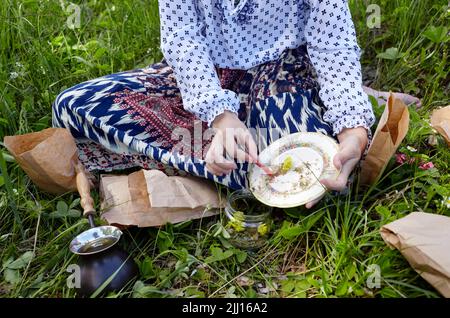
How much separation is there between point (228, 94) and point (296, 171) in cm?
28

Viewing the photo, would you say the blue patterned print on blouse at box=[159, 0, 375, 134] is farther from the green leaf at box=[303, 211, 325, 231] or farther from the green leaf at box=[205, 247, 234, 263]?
the green leaf at box=[205, 247, 234, 263]

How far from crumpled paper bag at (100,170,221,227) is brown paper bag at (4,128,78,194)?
110mm

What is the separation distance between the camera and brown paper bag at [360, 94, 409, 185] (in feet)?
4.38

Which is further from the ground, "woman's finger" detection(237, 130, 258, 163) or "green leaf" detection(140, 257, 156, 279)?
"woman's finger" detection(237, 130, 258, 163)

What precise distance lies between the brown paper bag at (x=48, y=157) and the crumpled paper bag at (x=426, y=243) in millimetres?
877

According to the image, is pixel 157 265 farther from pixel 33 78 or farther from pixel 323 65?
pixel 33 78

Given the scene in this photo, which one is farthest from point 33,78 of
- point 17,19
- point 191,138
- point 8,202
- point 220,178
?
point 220,178

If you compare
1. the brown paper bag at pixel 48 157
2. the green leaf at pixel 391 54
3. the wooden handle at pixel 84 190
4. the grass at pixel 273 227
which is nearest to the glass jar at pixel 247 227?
the grass at pixel 273 227

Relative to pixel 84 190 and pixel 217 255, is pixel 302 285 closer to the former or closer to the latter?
pixel 217 255

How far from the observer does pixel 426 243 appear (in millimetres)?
1114

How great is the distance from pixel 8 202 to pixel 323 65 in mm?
975

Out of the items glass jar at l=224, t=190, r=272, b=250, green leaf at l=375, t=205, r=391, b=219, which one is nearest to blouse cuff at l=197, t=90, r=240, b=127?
glass jar at l=224, t=190, r=272, b=250

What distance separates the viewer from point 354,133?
4.58ft
